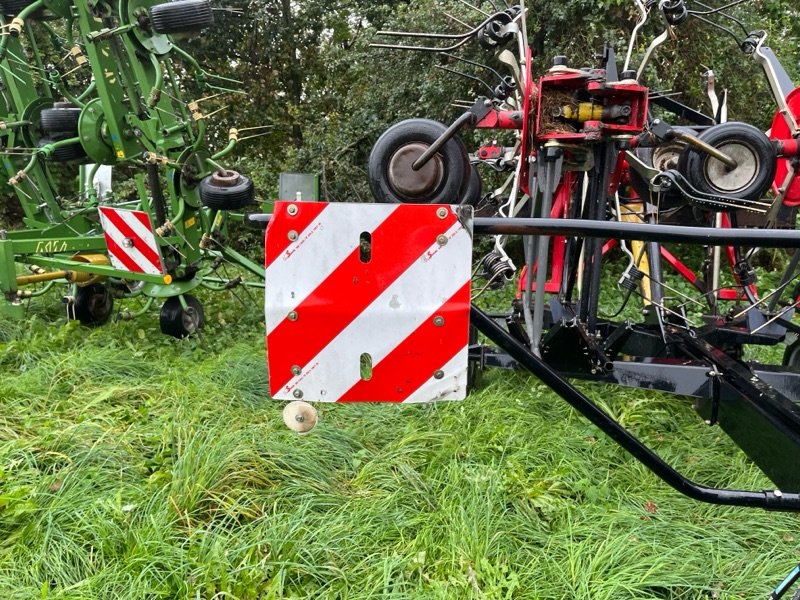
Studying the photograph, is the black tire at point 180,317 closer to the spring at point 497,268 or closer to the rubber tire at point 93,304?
the rubber tire at point 93,304

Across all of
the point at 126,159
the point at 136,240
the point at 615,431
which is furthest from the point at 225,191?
the point at 615,431

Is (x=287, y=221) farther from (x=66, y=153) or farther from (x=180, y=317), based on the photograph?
(x=66, y=153)

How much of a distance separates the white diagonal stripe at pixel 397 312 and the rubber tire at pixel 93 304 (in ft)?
13.0

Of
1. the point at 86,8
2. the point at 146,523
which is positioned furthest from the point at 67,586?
the point at 86,8

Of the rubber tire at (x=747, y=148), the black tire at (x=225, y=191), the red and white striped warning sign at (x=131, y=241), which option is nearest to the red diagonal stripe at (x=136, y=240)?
the red and white striped warning sign at (x=131, y=241)

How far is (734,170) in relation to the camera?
8.57ft

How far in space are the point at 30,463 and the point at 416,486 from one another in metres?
1.55

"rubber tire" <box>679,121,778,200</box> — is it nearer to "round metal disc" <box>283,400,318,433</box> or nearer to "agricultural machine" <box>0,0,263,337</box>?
"round metal disc" <box>283,400,318,433</box>

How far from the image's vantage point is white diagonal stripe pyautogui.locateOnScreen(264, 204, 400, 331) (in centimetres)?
137

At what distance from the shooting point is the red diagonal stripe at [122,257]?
4074 mm

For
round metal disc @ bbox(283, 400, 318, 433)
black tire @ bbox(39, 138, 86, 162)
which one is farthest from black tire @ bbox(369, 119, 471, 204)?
black tire @ bbox(39, 138, 86, 162)

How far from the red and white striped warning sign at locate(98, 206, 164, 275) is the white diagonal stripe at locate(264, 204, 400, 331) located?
2855mm

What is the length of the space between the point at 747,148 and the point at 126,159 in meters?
3.82

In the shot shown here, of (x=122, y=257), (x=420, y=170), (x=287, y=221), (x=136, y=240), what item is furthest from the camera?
(x=122, y=257)
